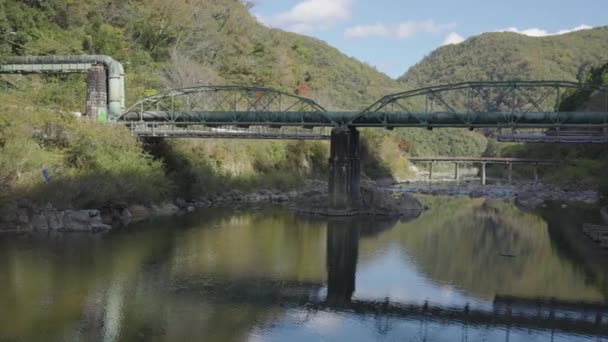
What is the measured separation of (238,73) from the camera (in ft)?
256

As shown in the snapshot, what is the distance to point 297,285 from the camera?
2270 cm

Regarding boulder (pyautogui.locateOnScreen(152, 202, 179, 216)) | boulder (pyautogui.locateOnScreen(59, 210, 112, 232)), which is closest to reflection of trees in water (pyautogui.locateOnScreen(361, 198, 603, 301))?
boulder (pyautogui.locateOnScreen(59, 210, 112, 232))

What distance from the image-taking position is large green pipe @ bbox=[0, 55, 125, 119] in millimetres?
45219

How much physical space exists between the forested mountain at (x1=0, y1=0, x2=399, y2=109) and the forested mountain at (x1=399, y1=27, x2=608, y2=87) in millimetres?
88328

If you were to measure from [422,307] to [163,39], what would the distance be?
54033 mm

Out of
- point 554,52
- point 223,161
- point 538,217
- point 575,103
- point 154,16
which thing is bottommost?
point 538,217

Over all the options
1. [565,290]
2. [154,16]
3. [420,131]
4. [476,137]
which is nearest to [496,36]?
[476,137]

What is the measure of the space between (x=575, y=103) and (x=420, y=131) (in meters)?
61.2

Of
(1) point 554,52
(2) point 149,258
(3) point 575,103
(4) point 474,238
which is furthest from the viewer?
(1) point 554,52

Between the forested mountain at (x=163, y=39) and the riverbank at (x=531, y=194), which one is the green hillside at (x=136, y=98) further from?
the riverbank at (x=531, y=194)

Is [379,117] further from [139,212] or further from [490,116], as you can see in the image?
[139,212]

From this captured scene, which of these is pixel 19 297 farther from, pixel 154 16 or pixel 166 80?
pixel 154 16

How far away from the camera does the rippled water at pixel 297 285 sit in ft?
56.9

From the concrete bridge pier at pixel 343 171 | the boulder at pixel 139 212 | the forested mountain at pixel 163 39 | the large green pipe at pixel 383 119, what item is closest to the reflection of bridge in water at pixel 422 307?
the boulder at pixel 139 212
